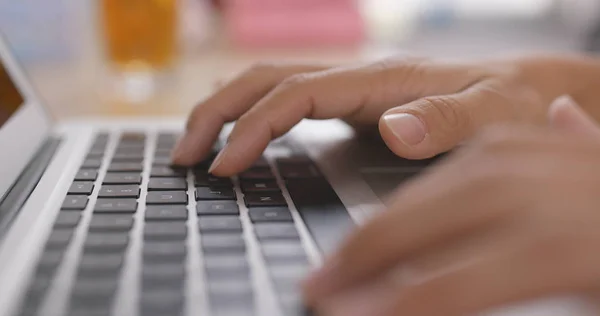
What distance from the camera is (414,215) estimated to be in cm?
31

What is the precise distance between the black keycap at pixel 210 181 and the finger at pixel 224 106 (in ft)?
0.11

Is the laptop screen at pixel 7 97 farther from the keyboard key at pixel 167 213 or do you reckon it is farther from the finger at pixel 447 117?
the finger at pixel 447 117

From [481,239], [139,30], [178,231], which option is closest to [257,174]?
[178,231]

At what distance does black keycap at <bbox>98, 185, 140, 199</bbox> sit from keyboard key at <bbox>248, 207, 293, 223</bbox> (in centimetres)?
8

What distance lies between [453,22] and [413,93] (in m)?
0.99

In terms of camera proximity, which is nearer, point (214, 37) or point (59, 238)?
point (59, 238)

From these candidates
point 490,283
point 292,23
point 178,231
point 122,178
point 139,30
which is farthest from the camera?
point 292,23

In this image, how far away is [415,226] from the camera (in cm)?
31

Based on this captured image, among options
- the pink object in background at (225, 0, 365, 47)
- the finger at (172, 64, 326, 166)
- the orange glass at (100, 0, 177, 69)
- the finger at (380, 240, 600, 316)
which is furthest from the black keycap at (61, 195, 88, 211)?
the pink object in background at (225, 0, 365, 47)

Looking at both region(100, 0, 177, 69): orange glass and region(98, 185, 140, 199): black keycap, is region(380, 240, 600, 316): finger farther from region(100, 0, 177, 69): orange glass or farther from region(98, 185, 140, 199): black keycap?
region(100, 0, 177, 69): orange glass

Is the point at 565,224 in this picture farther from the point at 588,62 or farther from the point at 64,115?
the point at 64,115

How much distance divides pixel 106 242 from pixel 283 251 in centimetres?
10

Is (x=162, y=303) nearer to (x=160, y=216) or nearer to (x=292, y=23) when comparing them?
(x=160, y=216)

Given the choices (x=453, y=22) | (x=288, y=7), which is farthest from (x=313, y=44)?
(x=453, y=22)
